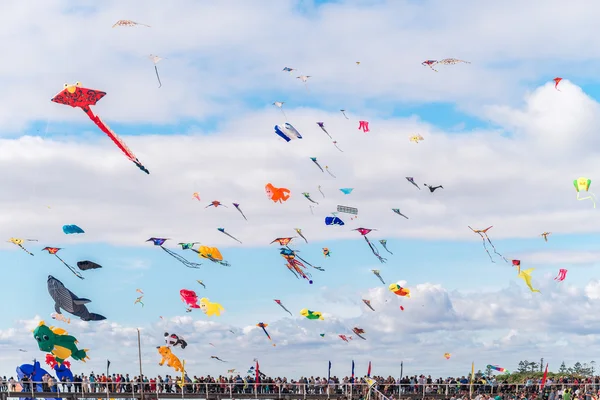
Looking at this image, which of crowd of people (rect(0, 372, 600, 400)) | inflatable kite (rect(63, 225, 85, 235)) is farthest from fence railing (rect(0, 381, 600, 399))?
inflatable kite (rect(63, 225, 85, 235))

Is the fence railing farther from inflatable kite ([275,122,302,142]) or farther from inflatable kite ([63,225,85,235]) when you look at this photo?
inflatable kite ([275,122,302,142])

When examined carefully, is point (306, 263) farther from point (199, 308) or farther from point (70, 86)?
point (70, 86)

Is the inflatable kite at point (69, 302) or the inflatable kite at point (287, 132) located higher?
the inflatable kite at point (287, 132)

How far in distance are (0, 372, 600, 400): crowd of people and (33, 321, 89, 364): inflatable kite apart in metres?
1.46

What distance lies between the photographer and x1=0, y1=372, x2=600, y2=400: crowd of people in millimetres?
54312

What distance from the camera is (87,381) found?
5491 cm

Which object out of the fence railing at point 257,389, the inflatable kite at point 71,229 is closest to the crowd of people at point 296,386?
the fence railing at point 257,389

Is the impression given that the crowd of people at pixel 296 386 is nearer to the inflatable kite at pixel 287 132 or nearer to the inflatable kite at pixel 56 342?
the inflatable kite at pixel 56 342

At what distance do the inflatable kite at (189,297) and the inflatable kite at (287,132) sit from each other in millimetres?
12260

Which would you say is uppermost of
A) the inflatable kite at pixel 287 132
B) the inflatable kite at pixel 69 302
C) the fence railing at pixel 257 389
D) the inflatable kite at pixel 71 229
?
the inflatable kite at pixel 287 132

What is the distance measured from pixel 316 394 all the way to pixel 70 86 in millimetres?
25966

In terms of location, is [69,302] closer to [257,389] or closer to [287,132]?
[257,389]

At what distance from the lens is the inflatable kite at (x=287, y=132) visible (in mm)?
54406

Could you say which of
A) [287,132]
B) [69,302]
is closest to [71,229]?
[69,302]
